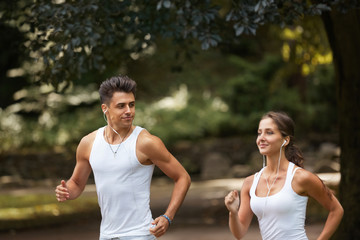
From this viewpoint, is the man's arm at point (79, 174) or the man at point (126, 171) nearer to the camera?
the man at point (126, 171)

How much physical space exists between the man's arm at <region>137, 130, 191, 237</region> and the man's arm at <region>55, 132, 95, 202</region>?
0.43m

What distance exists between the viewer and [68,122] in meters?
23.2

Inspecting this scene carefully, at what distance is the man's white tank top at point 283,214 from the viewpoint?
4.39m

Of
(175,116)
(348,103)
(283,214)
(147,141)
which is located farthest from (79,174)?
(175,116)

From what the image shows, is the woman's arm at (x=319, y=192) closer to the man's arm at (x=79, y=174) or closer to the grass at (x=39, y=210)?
the man's arm at (x=79, y=174)

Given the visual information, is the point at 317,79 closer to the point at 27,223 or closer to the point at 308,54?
the point at 308,54

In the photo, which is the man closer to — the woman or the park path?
the woman

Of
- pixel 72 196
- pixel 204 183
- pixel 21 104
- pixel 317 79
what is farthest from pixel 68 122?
pixel 72 196

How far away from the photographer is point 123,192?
4668mm

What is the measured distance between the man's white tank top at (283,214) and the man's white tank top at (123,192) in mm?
808

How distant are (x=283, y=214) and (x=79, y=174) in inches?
62.2

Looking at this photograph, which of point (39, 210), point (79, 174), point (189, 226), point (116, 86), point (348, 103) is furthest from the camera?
point (39, 210)

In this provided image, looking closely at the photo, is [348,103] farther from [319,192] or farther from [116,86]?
[116,86]

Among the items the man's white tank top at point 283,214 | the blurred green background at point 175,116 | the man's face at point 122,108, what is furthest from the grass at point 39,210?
the man's white tank top at point 283,214
